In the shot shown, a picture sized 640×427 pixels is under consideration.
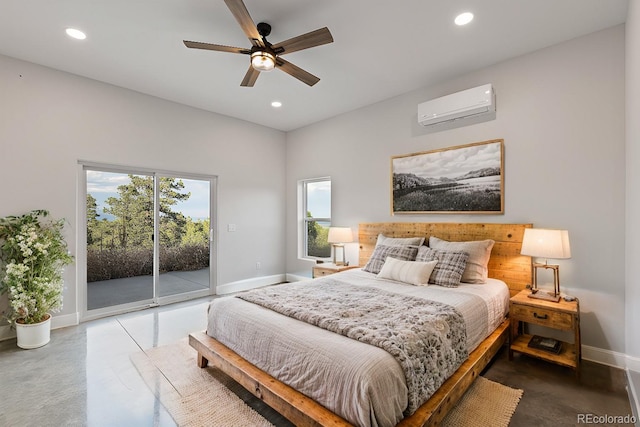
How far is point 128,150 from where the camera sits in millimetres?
3930

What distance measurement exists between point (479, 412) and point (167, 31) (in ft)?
12.8

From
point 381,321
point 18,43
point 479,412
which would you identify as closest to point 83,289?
point 18,43

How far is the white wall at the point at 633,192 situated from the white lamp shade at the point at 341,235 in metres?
2.85

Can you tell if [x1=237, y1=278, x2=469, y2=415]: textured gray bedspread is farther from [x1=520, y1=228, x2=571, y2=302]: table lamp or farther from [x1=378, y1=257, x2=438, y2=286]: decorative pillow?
[x1=520, y1=228, x2=571, y2=302]: table lamp

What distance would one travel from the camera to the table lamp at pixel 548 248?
8.20 feet

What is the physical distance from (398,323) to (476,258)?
1.56m

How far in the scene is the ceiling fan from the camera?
7.04 feet

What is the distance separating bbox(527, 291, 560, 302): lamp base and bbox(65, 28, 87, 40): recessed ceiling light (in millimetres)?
4735

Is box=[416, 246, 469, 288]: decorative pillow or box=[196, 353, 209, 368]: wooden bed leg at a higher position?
box=[416, 246, 469, 288]: decorative pillow

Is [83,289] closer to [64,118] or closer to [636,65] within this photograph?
[64,118]

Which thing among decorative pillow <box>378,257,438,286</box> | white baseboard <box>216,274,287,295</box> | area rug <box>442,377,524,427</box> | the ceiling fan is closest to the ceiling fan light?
the ceiling fan

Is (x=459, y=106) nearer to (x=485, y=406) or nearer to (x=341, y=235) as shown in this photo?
(x=341, y=235)

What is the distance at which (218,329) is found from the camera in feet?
7.93

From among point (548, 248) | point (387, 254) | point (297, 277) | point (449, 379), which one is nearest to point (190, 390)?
point (449, 379)
